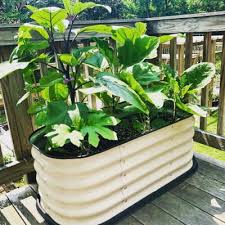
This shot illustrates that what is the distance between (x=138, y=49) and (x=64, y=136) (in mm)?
591

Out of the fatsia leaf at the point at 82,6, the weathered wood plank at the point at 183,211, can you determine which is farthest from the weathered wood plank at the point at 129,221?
the fatsia leaf at the point at 82,6

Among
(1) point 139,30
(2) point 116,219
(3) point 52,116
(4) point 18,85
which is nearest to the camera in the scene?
(3) point 52,116

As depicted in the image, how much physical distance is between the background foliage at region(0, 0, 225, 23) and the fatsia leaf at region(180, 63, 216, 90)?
19.9 meters

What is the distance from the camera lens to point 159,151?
59.9 inches

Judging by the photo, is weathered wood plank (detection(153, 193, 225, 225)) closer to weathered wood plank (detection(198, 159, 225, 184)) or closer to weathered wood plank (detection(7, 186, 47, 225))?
weathered wood plank (detection(198, 159, 225, 184))

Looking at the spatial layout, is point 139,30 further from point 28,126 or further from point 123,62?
point 28,126

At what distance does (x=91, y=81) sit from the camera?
142 cm

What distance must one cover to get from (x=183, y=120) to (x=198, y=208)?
18.0 inches

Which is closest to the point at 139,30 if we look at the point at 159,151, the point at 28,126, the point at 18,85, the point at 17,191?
the point at 159,151

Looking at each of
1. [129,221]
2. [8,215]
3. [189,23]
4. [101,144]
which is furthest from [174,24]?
[8,215]

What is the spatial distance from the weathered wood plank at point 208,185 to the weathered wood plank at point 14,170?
95cm

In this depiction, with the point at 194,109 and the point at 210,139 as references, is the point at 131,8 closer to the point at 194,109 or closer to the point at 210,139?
the point at 210,139

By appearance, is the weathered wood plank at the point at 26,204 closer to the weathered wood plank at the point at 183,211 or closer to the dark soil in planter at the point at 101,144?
the dark soil in planter at the point at 101,144

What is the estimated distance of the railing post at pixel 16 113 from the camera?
162 centimetres
